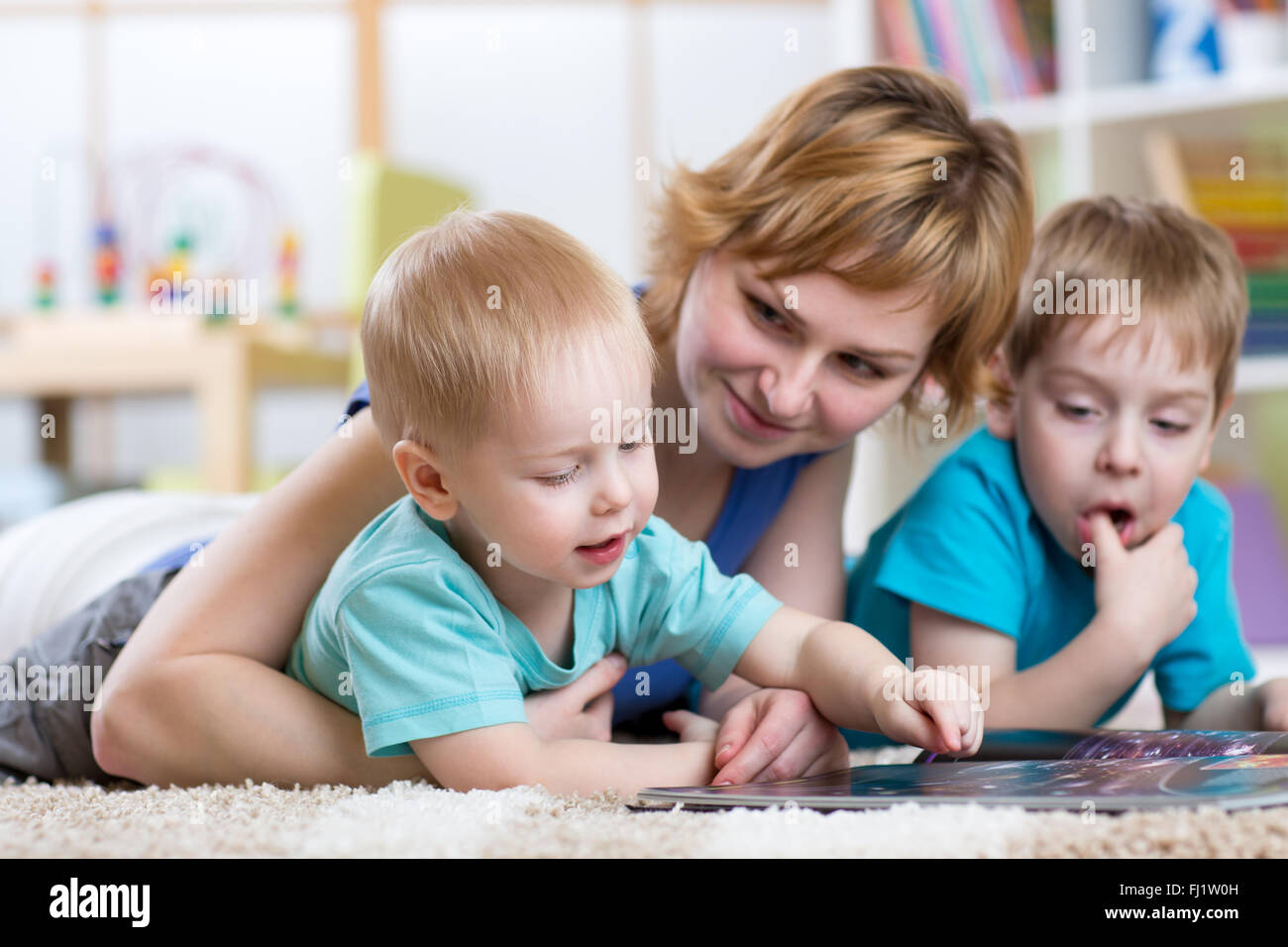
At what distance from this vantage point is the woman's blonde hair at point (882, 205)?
0.88 metres

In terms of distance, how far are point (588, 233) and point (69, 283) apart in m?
1.73

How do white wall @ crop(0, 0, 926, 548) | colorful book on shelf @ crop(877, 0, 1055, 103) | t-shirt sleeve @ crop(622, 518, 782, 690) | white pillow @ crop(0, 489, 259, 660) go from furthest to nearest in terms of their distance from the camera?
white wall @ crop(0, 0, 926, 548)
colorful book on shelf @ crop(877, 0, 1055, 103)
white pillow @ crop(0, 489, 259, 660)
t-shirt sleeve @ crop(622, 518, 782, 690)

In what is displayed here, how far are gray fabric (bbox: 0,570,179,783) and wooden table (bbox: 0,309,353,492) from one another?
3.45ft

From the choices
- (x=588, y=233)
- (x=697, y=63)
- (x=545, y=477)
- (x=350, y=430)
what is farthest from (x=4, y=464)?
(x=545, y=477)

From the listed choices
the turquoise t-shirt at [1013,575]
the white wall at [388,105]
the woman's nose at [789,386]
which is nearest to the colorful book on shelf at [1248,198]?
the turquoise t-shirt at [1013,575]

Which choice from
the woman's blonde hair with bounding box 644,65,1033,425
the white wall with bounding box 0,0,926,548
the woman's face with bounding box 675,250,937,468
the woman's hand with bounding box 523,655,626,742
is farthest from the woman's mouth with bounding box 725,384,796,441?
the white wall with bounding box 0,0,926,548

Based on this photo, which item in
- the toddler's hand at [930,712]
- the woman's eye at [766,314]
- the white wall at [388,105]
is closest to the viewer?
the toddler's hand at [930,712]

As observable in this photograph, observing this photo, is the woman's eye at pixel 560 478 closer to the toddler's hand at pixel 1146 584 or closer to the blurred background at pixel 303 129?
the toddler's hand at pixel 1146 584

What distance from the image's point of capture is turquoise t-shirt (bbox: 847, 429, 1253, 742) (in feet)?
3.22

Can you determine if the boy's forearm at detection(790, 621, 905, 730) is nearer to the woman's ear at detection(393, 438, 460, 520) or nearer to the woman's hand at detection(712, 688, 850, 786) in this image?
the woman's hand at detection(712, 688, 850, 786)

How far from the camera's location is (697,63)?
4.22 meters

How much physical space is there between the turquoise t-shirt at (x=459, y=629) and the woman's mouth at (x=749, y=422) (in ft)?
0.43

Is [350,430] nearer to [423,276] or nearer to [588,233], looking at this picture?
[423,276]

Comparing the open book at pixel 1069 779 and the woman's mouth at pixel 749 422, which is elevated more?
the woman's mouth at pixel 749 422
